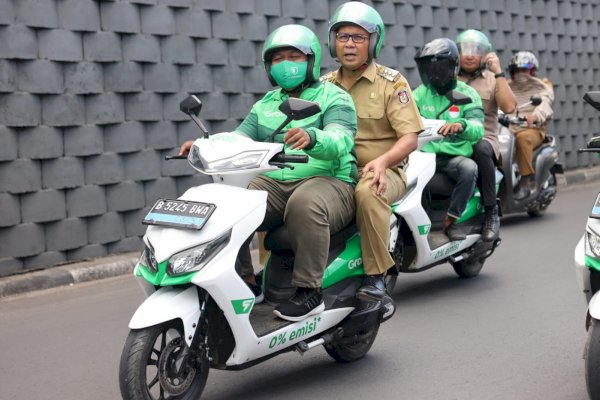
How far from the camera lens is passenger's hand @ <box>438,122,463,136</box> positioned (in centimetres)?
762

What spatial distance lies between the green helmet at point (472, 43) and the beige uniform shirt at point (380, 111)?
10.0 ft

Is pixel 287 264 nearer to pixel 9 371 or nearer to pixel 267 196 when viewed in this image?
pixel 267 196

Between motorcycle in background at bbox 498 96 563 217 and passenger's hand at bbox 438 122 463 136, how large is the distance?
3106mm

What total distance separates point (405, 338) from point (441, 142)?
90.5 inches

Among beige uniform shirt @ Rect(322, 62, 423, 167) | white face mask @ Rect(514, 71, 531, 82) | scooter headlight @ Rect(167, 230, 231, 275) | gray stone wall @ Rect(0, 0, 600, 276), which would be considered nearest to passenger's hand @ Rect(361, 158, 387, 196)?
beige uniform shirt @ Rect(322, 62, 423, 167)

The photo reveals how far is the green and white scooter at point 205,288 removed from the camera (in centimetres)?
458

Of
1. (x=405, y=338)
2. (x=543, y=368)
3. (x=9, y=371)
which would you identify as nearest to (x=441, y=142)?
(x=405, y=338)

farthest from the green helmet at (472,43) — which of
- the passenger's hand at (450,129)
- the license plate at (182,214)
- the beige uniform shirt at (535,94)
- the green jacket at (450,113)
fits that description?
the license plate at (182,214)

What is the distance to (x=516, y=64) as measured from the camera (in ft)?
39.3

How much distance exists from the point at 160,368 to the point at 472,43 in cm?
554

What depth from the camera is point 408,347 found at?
20.3 ft

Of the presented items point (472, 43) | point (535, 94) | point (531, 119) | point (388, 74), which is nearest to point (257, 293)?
point (388, 74)

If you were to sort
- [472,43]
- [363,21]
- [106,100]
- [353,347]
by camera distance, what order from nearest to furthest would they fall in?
1. [353,347]
2. [363,21]
3. [106,100]
4. [472,43]

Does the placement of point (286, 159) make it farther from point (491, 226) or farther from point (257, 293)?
point (491, 226)
